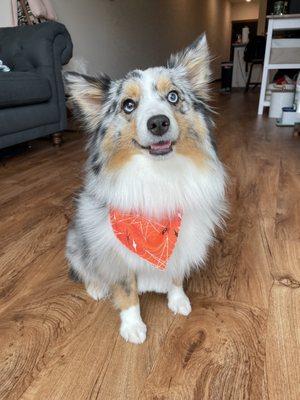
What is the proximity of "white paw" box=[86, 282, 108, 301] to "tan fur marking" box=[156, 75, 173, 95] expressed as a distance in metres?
0.71

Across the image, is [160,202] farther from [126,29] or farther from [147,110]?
[126,29]

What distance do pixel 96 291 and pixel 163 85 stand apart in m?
0.76

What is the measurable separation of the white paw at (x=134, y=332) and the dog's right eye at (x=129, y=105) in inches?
26.8

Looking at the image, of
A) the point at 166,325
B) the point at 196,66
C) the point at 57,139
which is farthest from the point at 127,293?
the point at 57,139

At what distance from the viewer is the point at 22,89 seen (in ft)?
8.57

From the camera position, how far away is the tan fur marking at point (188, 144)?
103 cm

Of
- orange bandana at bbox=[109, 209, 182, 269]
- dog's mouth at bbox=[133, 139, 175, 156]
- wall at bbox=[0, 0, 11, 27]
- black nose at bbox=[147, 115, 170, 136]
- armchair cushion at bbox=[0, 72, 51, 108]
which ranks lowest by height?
orange bandana at bbox=[109, 209, 182, 269]

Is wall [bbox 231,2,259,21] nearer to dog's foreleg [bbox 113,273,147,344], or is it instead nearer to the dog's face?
the dog's face

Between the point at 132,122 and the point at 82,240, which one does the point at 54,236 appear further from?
the point at 132,122

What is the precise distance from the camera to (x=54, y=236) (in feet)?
5.43

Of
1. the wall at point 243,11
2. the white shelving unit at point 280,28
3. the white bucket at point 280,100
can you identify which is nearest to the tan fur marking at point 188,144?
the white bucket at point 280,100

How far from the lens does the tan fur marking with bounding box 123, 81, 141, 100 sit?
105 centimetres

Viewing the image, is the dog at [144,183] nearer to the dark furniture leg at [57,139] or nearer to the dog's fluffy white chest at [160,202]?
the dog's fluffy white chest at [160,202]

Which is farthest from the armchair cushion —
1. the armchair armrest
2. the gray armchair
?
the armchair armrest
